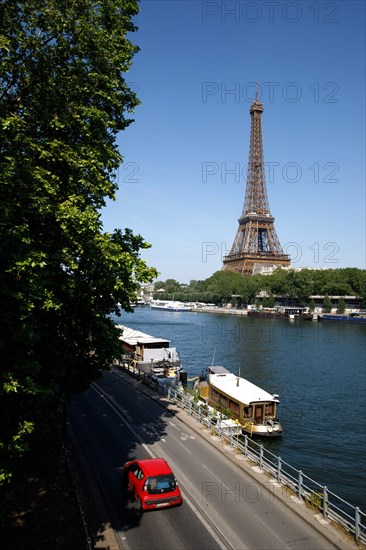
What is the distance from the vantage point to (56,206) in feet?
42.0

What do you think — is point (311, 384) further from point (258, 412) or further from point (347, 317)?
point (347, 317)

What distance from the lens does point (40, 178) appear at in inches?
469

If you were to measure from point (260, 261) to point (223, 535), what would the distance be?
561ft

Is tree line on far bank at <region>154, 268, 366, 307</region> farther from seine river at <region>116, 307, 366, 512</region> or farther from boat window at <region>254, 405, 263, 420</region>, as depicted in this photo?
boat window at <region>254, 405, 263, 420</region>

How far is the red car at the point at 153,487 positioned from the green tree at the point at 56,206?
396 cm

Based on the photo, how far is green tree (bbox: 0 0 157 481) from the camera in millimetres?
10953

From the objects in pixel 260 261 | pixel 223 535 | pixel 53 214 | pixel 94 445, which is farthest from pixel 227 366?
pixel 260 261

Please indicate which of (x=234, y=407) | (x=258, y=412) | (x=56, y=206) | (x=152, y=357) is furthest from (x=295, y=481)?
(x=152, y=357)

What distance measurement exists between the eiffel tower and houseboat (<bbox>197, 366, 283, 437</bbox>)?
14595 cm

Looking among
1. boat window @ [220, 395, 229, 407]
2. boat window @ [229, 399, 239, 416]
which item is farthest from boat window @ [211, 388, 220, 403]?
boat window @ [229, 399, 239, 416]

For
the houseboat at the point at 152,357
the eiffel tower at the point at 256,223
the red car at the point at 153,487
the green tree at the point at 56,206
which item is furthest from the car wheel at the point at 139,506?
the eiffel tower at the point at 256,223

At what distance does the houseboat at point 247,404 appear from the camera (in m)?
29.5

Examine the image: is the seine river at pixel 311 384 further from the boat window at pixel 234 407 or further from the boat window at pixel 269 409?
the boat window at pixel 234 407

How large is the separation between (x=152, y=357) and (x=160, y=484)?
3015 cm
